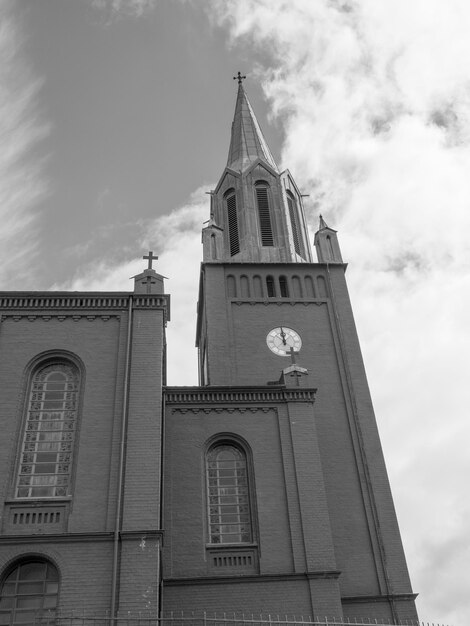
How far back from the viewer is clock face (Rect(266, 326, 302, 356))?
26.2 meters

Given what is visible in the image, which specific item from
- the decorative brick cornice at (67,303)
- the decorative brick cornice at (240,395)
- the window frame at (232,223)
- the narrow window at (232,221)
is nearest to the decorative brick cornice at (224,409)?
the decorative brick cornice at (240,395)

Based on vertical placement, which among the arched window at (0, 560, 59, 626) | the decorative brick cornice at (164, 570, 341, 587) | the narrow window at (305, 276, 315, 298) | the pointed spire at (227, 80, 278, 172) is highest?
the pointed spire at (227, 80, 278, 172)

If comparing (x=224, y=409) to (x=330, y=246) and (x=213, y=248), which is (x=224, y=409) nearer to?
(x=213, y=248)

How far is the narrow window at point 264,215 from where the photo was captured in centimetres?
→ 3058

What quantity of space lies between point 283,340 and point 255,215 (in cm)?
778

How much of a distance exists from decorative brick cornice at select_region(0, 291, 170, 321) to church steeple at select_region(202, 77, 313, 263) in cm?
1053

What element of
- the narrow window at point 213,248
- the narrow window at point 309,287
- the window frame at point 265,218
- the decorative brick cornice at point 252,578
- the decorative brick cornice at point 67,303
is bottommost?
the decorative brick cornice at point 252,578

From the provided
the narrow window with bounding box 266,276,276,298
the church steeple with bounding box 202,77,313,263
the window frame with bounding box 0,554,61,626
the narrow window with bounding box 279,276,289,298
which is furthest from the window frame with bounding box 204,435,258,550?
the church steeple with bounding box 202,77,313,263

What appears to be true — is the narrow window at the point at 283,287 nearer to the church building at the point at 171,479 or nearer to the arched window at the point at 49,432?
the church building at the point at 171,479

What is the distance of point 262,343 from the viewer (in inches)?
1038

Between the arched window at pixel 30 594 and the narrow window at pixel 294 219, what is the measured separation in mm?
20008

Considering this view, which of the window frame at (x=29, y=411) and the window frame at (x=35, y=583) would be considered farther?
the window frame at (x=29, y=411)

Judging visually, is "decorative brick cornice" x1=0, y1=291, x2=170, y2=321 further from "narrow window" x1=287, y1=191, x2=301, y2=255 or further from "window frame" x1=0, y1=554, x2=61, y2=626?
"narrow window" x1=287, y1=191, x2=301, y2=255

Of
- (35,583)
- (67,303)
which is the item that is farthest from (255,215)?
(35,583)
